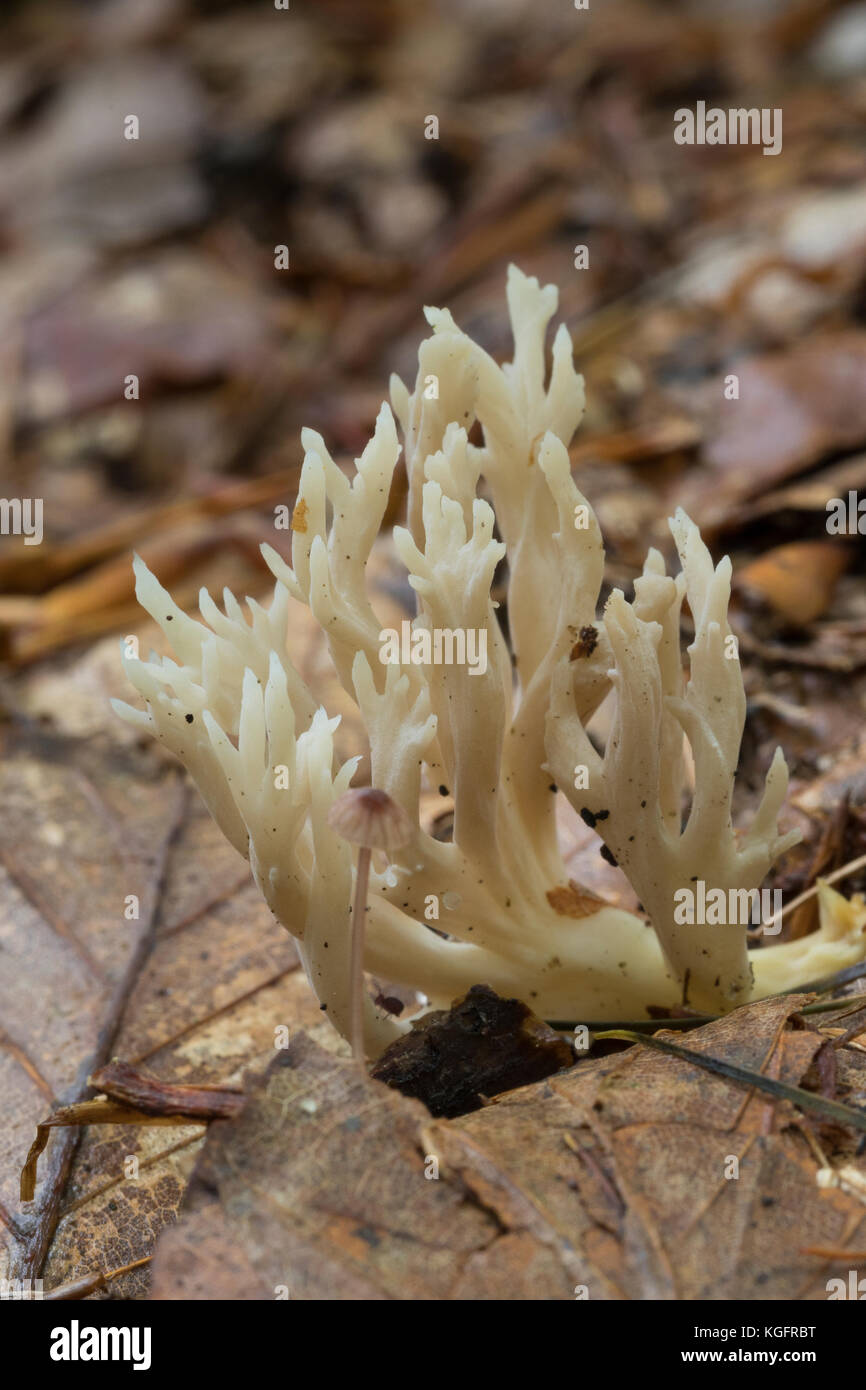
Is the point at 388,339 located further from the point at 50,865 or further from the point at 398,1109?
the point at 398,1109

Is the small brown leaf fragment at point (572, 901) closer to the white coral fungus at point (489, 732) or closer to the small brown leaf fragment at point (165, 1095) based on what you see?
the white coral fungus at point (489, 732)

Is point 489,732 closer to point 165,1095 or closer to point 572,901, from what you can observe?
point 572,901

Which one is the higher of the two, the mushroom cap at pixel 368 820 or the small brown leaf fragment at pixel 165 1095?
the mushroom cap at pixel 368 820

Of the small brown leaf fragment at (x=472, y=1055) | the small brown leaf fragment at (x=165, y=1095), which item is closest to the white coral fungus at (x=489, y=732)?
the small brown leaf fragment at (x=472, y=1055)

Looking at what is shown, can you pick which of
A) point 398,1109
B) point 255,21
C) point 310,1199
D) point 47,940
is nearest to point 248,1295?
point 310,1199

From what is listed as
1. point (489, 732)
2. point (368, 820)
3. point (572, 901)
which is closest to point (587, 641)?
point (489, 732)

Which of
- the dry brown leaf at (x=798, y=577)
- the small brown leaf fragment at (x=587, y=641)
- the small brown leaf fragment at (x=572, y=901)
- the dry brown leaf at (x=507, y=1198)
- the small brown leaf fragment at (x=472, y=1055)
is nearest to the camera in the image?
the dry brown leaf at (x=507, y=1198)
